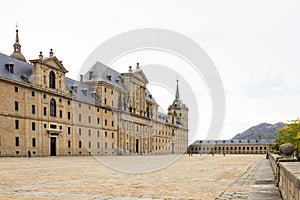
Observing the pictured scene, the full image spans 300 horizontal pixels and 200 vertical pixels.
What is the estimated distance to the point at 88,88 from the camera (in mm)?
67000

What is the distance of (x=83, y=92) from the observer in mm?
63875

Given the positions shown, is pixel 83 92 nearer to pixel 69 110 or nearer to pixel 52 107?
pixel 69 110

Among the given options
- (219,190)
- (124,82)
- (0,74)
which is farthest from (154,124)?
(219,190)

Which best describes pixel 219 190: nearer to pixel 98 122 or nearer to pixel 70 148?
pixel 70 148

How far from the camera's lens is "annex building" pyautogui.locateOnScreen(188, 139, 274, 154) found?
151 metres

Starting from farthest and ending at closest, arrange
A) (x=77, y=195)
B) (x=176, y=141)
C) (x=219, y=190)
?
(x=176, y=141), (x=219, y=190), (x=77, y=195)

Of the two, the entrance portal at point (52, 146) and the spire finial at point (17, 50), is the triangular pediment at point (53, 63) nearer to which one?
the entrance portal at point (52, 146)

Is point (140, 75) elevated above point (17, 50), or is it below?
below

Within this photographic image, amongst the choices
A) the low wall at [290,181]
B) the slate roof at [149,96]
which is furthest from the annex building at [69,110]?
the low wall at [290,181]

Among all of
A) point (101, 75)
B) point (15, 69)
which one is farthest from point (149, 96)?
point (15, 69)

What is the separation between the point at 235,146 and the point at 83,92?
360 ft

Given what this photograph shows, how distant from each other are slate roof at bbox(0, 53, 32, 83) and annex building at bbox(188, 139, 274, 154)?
111m

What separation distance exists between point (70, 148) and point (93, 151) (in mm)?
7102

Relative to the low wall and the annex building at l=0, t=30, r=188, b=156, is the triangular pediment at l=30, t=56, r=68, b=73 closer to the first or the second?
the annex building at l=0, t=30, r=188, b=156
